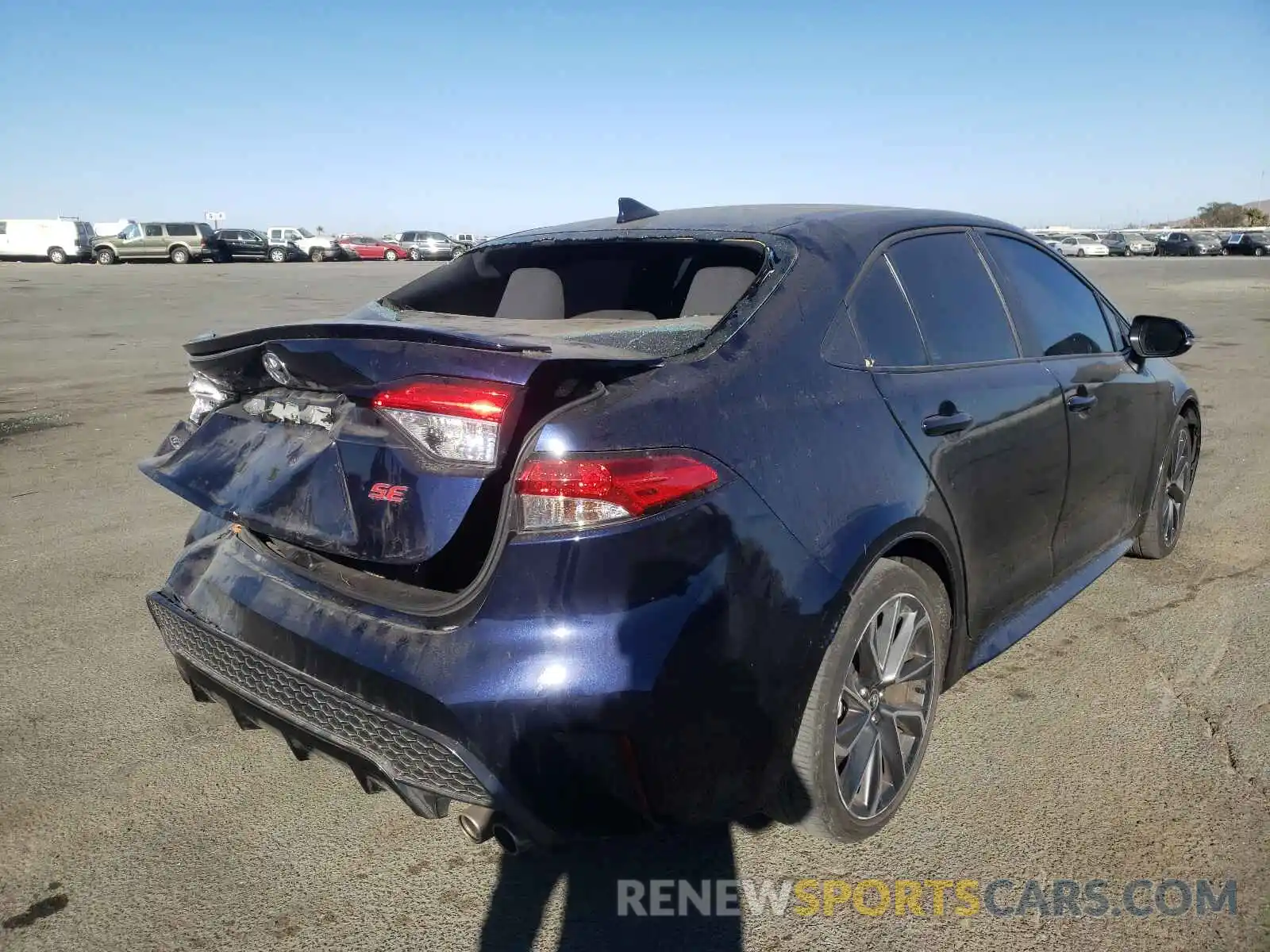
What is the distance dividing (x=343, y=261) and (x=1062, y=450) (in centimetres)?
5356

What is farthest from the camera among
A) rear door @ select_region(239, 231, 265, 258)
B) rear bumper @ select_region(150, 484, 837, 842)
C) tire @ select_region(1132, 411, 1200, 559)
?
rear door @ select_region(239, 231, 265, 258)

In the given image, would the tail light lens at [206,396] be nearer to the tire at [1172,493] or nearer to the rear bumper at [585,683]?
the rear bumper at [585,683]

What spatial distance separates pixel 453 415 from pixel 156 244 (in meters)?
47.8

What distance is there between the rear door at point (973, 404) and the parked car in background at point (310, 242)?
172ft

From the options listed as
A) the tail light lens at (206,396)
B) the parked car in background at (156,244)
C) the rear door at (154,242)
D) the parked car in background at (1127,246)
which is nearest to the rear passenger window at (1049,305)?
the tail light lens at (206,396)

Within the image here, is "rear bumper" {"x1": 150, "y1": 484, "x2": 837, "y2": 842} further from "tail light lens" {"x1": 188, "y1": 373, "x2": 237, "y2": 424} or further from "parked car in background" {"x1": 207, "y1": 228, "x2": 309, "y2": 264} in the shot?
"parked car in background" {"x1": 207, "y1": 228, "x2": 309, "y2": 264}

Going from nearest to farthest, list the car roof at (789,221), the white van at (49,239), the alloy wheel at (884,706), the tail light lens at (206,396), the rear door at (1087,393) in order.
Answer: the alloy wheel at (884,706) < the tail light lens at (206,396) < the car roof at (789,221) < the rear door at (1087,393) < the white van at (49,239)

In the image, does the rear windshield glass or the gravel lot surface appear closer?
the gravel lot surface

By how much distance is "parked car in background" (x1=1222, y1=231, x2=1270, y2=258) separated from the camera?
54375mm

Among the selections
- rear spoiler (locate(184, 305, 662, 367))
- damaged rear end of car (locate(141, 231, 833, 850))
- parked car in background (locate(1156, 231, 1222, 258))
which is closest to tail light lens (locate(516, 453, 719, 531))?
damaged rear end of car (locate(141, 231, 833, 850))

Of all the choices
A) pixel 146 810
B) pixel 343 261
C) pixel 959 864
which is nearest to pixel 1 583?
pixel 146 810

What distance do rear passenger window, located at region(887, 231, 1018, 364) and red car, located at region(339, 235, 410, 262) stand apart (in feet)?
175

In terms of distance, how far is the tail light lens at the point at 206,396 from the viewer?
8.63 ft

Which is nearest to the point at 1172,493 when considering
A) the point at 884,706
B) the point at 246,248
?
the point at 884,706
